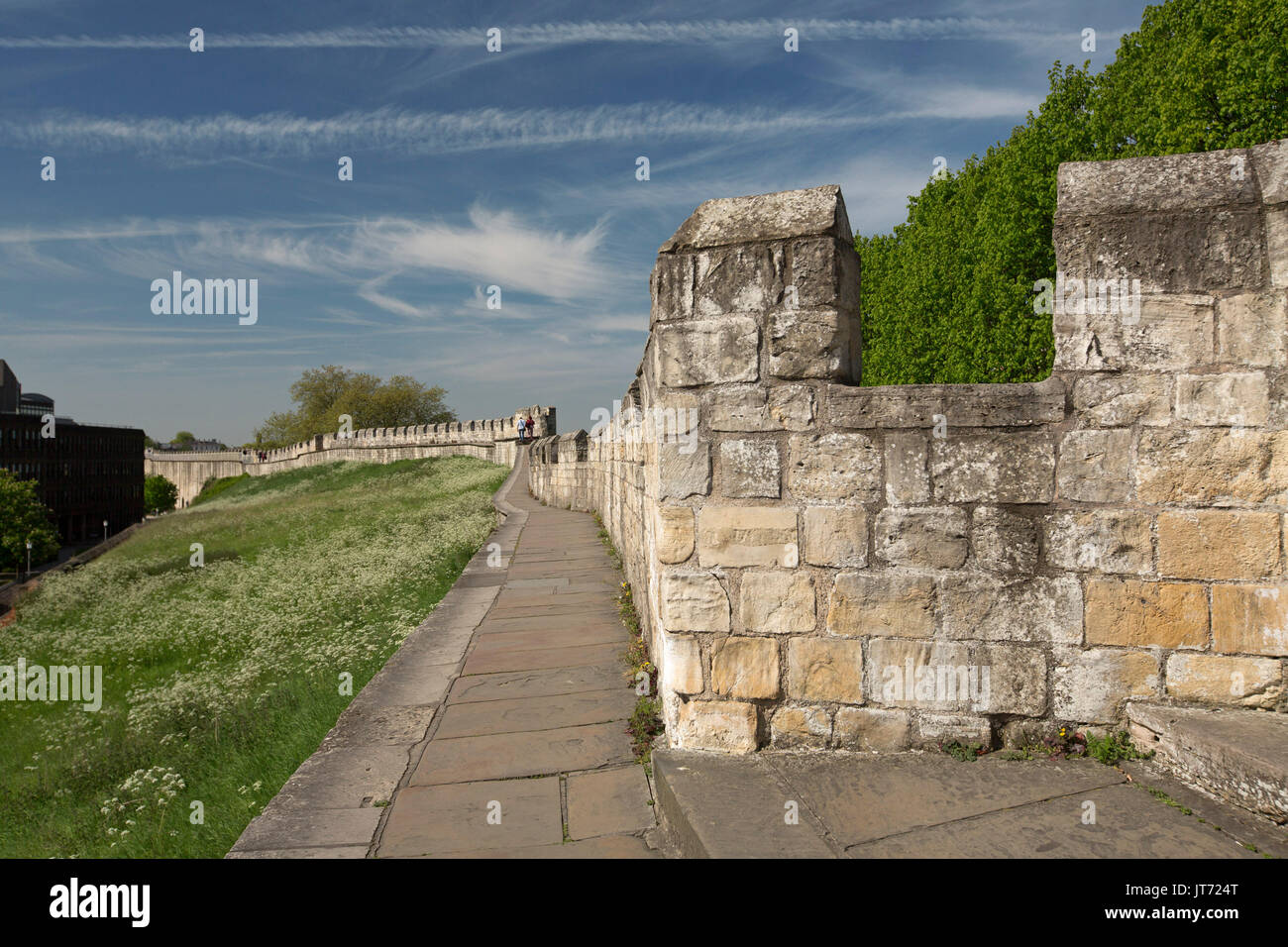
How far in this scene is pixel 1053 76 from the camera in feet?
55.0

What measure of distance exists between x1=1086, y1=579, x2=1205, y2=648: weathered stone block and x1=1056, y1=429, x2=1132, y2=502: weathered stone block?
1.05ft

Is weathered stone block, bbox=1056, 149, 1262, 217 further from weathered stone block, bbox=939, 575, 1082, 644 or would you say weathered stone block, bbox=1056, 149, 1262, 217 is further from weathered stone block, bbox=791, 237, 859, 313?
weathered stone block, bbox=939, 575, 1082, 644

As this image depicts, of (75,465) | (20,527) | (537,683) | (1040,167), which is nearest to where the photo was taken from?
(537,683)

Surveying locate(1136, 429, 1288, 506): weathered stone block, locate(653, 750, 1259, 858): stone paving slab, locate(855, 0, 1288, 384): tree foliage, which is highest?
locate(855, 0, 1288, 384): tree foliage

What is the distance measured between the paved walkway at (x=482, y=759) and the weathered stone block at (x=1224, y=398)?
243cm

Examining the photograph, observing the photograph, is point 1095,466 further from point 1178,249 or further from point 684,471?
point 684,471

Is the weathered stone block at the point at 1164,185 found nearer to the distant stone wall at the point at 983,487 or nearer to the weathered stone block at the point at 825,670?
the distant stone wall at the point at 983,487

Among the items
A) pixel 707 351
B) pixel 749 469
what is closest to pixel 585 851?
pixel 749 469

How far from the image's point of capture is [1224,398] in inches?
111

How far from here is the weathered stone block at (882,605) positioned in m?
2.98

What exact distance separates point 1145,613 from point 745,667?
1.46 metres

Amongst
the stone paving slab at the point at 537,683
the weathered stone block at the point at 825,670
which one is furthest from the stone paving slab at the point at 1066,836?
the stone paving slab at the point at 537,683

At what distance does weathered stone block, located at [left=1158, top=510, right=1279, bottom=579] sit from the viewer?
110 inches

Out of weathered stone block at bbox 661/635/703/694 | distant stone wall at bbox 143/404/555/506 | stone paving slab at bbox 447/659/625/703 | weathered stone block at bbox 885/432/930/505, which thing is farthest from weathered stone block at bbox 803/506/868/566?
distant stone wall at bbox 143/404/555/506
